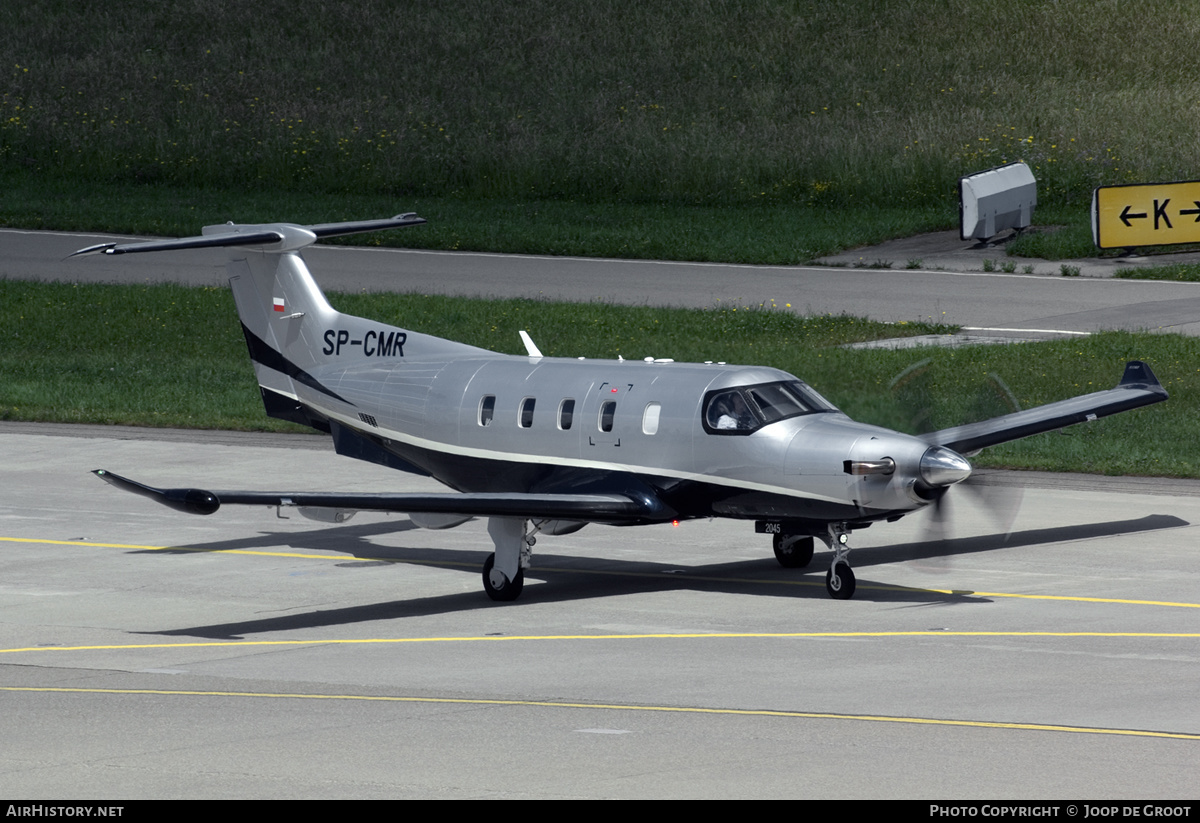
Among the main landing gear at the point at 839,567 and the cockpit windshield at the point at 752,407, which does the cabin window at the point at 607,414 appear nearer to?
the cockpit windshield at the point at 752,407

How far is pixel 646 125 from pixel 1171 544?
3846 cm

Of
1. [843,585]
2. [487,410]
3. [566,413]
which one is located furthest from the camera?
[487,410]

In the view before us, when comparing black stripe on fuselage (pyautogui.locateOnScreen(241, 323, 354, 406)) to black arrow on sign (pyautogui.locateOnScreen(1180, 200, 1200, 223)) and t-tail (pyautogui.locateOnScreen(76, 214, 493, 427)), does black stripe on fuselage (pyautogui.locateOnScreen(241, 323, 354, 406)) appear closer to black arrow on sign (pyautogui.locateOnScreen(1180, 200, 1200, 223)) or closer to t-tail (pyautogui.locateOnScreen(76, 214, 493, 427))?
t-tail (pyautogui.locateOnScreen(76, 214, 493, 427))

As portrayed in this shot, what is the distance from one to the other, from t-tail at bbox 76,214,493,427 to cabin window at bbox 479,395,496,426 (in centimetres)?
155

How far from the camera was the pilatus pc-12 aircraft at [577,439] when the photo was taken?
18.5 meters

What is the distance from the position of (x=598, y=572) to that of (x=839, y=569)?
3.50 metres

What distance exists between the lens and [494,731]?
13.4m

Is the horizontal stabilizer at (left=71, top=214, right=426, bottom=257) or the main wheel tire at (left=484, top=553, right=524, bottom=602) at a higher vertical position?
the horizontal stabilizer at (left=71, top=214, right=426, bottom=257)

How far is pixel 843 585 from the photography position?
1911 cm

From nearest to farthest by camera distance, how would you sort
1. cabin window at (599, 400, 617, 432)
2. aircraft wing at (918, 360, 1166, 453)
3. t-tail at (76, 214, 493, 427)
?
1. cabin window at (599, 400, 617, 432)
2. aircraft wing at (918, 360, 1166, 453)
3. t-tail at (76, 214, 493, 427)

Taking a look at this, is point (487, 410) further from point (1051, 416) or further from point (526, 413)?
point (1051, 416)

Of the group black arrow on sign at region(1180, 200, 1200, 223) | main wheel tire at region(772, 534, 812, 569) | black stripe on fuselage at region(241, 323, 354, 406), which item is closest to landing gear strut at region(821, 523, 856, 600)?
main wheel tire at region(772, 534, 812, 569)

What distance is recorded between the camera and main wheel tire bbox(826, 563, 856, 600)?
62.6 feet

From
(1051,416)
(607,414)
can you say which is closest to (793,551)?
(607,414)
